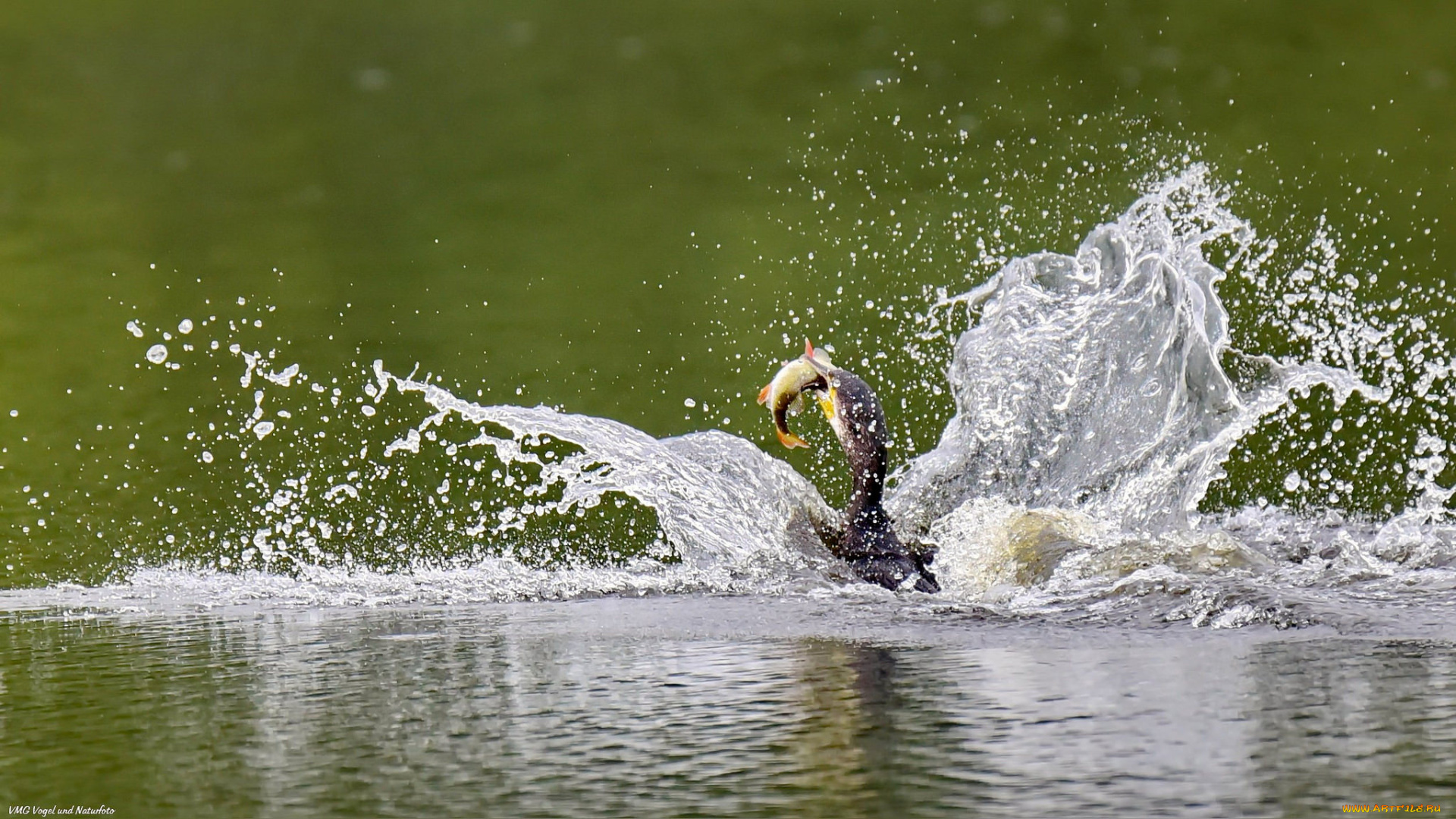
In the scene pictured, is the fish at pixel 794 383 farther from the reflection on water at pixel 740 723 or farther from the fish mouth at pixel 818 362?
the reflection on water at pixel 740 723

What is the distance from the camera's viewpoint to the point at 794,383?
6609 mm

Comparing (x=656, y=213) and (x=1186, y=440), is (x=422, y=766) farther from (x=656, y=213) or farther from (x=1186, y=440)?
(x=656, y=213)

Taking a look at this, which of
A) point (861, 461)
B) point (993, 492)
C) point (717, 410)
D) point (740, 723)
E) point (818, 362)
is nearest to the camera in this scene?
point (740, 723)

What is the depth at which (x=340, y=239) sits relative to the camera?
13.1m

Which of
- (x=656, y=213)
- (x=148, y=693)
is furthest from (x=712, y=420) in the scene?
(x=148, y=693)

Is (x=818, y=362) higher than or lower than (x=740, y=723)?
higher

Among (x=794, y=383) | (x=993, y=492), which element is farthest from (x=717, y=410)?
(x=794, y=383)

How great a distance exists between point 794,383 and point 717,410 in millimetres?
2381

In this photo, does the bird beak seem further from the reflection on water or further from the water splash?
the reflection on water

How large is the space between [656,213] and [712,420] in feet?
13.6

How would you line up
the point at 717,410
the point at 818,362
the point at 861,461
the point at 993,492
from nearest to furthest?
1. the point at 861,461
2. the point at 818,362
3. the point at 993,492
4. the point at 717,410

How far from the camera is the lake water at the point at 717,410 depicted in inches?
127

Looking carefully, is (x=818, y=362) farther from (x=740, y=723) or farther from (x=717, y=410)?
(x=740, y=723)

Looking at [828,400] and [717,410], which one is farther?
[717,410]
